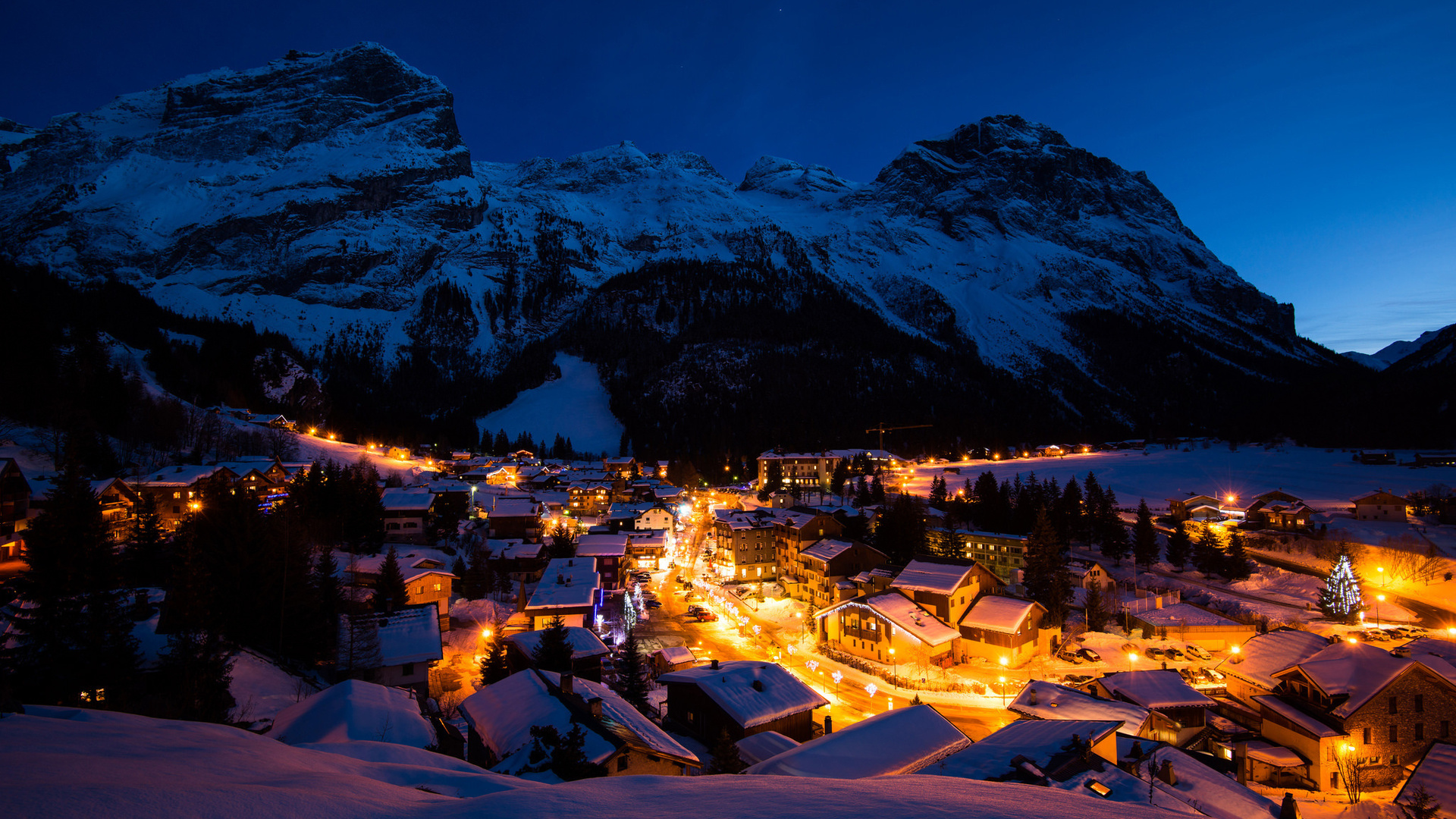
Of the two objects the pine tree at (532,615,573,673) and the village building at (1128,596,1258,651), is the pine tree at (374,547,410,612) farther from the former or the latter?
the village building at (1128,596,1258,651)

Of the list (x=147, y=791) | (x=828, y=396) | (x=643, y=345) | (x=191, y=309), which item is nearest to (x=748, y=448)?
(x=828, y=396)

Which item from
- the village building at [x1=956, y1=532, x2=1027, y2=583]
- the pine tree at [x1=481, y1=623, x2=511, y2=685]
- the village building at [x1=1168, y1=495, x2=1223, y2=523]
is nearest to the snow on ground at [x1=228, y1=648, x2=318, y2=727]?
the pine tree at [x1=481, y1=623, x2=511, y2=685]

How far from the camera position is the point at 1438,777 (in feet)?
56.1

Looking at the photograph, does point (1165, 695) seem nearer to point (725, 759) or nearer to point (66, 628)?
point (725, 759)

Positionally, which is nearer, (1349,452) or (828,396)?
(1349,452)

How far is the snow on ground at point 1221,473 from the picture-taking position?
71375 mm

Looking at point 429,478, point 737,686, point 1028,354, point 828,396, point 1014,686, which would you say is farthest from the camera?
point 1028,354

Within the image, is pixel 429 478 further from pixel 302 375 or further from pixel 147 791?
pixel 147 791

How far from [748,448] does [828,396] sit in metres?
29.6

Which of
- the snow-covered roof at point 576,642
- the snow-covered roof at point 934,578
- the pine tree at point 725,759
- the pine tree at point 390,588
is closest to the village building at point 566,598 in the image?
the snow-covered roof at point 576,642

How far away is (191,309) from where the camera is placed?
149m

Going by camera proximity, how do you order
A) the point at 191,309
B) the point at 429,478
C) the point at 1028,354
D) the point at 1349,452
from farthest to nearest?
the point at 1028,354 < the point at 191,309 < the point at 1349,452 < the point at 429,478

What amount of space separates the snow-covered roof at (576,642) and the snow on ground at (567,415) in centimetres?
10502

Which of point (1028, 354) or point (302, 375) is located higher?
point (1028, 354)
